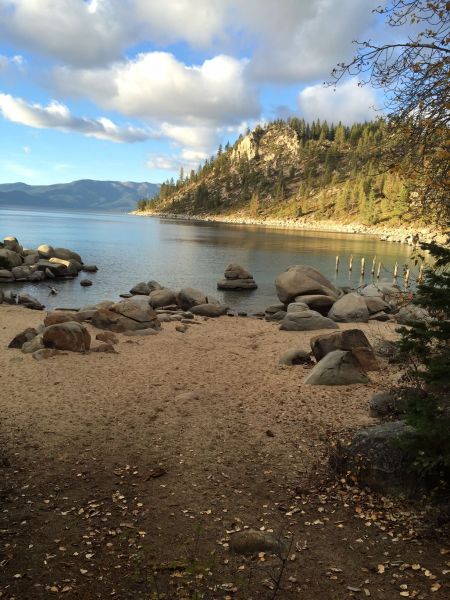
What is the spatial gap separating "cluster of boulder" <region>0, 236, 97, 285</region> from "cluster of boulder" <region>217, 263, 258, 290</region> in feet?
38.0

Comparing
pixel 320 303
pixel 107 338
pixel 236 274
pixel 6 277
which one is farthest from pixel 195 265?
pixel 107 338

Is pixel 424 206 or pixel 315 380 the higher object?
pixel 424 206

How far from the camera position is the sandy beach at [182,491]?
5004mm

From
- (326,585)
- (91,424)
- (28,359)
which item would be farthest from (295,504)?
(28,359)

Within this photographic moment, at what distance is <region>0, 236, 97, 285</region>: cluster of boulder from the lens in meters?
39.3

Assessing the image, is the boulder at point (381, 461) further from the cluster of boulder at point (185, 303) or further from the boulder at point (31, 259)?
the boulder at point (31, 259)

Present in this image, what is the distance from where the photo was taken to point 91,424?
966 cm

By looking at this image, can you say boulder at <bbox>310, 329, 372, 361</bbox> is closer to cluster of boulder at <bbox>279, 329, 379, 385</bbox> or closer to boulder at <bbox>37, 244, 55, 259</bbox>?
cluster of boulder at <bbox>279, 329, 379, 385</bbox>

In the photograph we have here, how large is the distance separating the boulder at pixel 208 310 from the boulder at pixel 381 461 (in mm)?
20053

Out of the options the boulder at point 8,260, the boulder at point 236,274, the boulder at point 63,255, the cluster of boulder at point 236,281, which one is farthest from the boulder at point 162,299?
the boulder at point 63,255

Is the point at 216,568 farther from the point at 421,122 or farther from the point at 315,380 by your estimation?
the point at 315,380

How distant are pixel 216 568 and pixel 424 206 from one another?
6084 millimetres

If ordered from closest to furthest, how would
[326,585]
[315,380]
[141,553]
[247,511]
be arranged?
[326,585] → [141,553] → [247,511] → [315,380]

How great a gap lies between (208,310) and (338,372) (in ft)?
51.0
